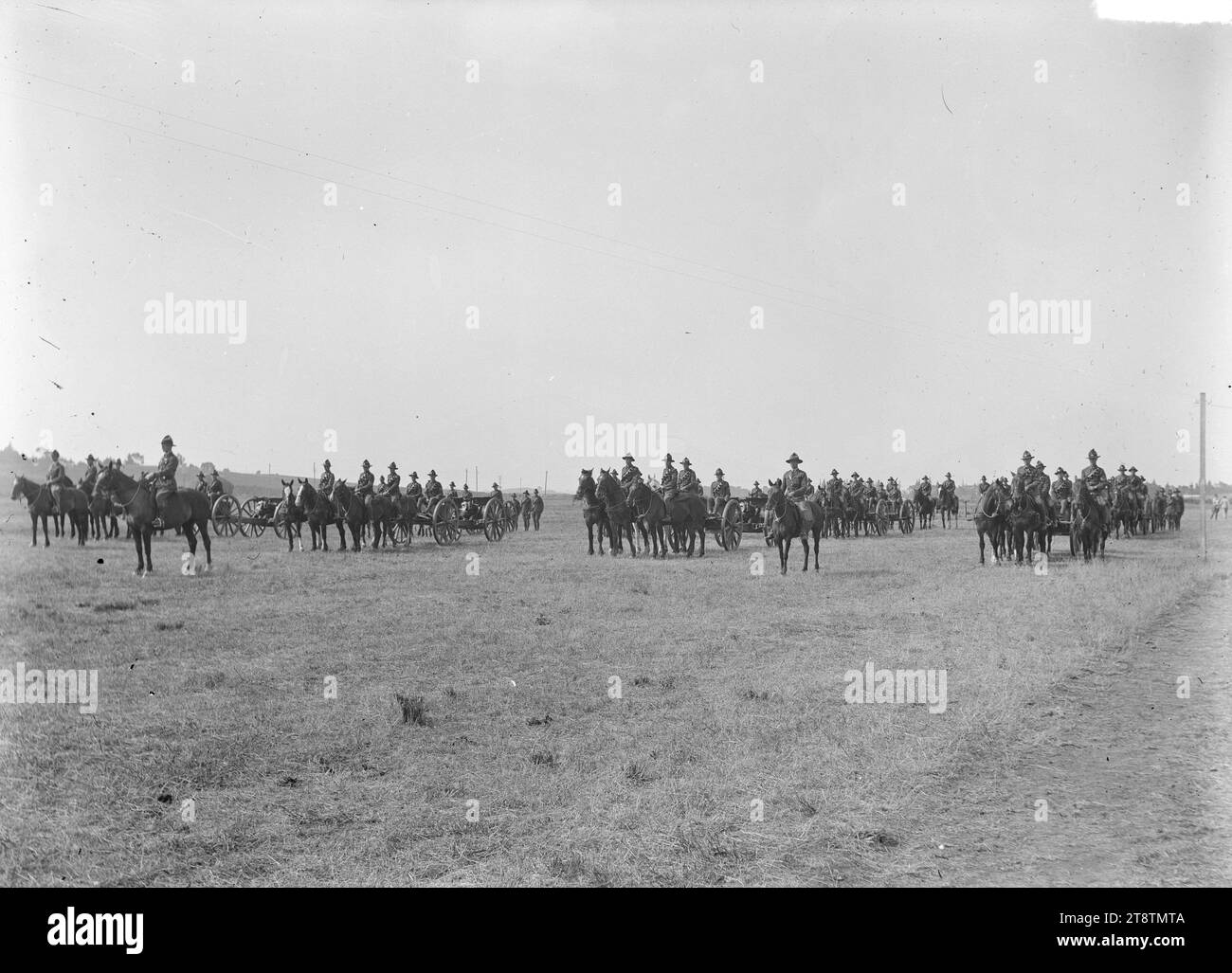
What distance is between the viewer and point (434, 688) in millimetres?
7922

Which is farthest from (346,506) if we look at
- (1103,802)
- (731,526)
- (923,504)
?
(923,504)

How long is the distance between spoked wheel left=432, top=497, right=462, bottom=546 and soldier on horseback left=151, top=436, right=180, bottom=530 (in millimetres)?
10455

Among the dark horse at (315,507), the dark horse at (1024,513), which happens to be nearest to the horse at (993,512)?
the dark horse at (1024,513)

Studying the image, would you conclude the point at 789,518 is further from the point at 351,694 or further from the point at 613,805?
the point at 613,805

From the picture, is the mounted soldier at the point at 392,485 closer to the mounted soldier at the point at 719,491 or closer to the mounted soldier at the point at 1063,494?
the mounted soldier at the point at 719,491

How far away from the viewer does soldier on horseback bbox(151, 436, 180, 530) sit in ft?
51.6

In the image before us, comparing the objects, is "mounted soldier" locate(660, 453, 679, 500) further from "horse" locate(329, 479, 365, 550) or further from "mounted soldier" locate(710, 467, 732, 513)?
"horse" locate(329, 479, 365, 550)

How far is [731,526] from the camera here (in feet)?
82.2

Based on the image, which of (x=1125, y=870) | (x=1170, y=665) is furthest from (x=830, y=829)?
(x=1170, y=665)

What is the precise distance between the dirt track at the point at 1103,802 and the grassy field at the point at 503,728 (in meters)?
0.25

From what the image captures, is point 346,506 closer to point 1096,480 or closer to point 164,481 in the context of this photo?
point 164,481
